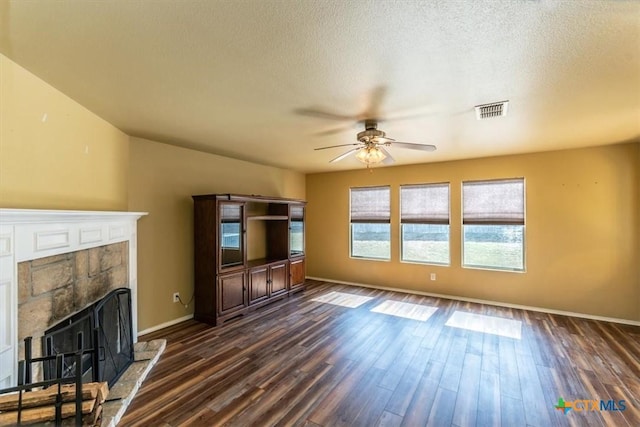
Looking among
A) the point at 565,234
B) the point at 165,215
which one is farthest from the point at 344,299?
the point at 565,234

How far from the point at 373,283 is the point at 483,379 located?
132 inches

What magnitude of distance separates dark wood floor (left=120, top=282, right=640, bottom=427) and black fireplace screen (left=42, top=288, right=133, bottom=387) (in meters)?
0.35

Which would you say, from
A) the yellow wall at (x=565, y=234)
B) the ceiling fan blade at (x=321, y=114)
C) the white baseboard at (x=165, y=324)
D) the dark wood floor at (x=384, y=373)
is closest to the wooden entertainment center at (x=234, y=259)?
the white baseboard at (x=165, y=324)

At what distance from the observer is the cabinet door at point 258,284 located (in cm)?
443

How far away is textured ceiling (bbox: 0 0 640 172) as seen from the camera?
4.51ft

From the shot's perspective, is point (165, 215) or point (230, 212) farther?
point (230, 212)

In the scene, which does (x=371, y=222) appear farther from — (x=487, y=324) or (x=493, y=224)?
(x=487, y=324)

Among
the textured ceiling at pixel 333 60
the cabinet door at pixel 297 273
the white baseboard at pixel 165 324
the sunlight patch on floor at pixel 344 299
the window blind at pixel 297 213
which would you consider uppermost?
the textured ceiling at pixel 333 60

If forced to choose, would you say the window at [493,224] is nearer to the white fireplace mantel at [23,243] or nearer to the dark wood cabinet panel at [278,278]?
the dark wood cabinet panel at [278,278]

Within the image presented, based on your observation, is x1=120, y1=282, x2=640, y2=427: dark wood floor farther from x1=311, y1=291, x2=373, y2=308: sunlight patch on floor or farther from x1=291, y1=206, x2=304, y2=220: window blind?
x1=291, y1=206, x2=304, y2=220: window blind

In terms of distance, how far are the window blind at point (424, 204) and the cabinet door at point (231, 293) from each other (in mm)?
3285

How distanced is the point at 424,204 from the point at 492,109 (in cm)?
296

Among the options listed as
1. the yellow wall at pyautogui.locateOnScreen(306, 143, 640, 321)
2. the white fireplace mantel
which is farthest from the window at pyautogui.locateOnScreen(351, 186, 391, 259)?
the white fireplace mantel

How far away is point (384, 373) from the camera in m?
2.73
